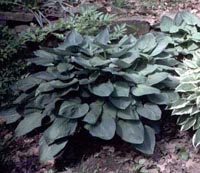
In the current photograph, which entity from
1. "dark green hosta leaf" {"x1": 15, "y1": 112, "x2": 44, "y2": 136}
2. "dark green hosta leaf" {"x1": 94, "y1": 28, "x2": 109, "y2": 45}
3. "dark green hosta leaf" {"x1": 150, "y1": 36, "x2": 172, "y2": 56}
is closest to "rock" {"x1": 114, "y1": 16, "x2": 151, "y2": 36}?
"dark green hosta leaf" {"x1": 150, "y1": 36, "x2": 172, "y2": 56}

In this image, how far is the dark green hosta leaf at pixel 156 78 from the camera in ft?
12.3

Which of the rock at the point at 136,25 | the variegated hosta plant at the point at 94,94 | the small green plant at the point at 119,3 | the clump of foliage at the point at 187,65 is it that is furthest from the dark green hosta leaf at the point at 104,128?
the small green plant at the point at 119,3

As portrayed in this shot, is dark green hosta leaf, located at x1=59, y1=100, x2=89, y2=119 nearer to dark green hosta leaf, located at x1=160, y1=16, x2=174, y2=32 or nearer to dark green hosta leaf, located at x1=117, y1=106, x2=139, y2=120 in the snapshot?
dark green hosta leaf, located at x1=117, y1=106, x2=139, y2=120

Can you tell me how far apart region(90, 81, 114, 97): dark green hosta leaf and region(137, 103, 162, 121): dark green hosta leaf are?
0.33 meters

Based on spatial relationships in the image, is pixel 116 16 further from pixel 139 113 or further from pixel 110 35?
pixel 139 113

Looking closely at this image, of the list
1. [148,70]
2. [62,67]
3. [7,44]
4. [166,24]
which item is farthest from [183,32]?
[7,44]

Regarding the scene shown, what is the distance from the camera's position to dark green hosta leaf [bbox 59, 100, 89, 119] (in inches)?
136

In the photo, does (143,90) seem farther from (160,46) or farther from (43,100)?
(43,100)

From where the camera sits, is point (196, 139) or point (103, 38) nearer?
point (196, 139)

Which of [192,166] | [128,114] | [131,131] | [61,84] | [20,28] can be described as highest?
[61,84]

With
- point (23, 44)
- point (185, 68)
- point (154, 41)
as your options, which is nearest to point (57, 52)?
point (23, 44)

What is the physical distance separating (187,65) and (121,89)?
77 centimetres

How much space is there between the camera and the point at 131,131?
3.56 metres

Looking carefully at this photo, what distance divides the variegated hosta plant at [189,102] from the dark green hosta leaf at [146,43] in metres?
0.40
